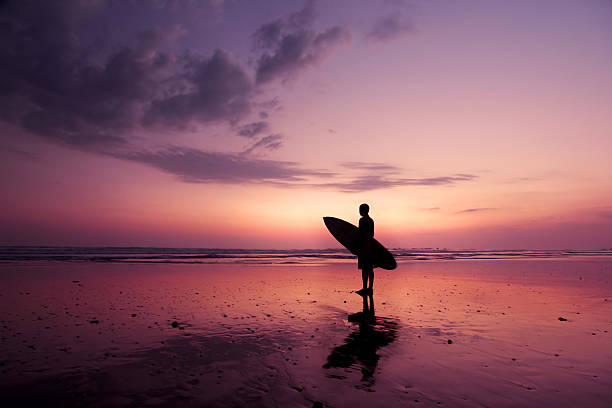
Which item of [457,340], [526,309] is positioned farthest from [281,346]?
[526,309]

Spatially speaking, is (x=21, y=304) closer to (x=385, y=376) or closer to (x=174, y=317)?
(x=174, y=317)

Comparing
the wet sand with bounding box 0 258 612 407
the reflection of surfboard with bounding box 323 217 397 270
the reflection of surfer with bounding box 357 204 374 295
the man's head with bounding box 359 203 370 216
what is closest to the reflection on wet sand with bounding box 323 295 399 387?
the wet sand with bounding box 0 258 612 407

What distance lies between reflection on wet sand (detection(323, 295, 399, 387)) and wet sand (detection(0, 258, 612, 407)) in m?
0.03

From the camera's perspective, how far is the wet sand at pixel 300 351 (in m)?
4.07

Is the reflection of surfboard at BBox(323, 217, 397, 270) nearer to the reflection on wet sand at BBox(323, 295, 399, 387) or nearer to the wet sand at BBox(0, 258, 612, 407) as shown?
the wet sand at BBox(0, 258, 612, 407)

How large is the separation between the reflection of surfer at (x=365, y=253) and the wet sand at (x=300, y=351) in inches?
41.3

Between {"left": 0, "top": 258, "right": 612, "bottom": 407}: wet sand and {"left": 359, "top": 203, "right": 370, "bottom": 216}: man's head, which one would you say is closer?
{"left": 0, "top": 258, "right": 612, "bottom": 407}: wet sand

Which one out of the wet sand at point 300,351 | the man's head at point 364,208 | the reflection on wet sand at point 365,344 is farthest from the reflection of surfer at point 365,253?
the reflection on wet sand at point 365,344

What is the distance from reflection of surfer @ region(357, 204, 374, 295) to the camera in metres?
12.0

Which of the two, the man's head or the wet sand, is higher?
the man's head

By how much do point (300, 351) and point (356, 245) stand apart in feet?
24.9

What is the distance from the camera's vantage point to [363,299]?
11.1 m

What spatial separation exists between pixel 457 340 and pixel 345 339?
6.85ft

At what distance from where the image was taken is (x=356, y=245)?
1298cm
